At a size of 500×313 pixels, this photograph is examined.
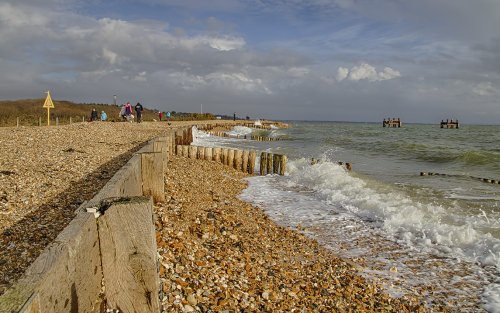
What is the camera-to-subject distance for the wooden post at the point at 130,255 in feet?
9.16

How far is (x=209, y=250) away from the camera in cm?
544

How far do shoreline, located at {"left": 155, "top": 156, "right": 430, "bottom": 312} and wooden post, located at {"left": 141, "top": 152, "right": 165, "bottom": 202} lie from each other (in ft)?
1.03

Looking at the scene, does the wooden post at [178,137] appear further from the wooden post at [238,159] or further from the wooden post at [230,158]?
the wooden post at [238,159]

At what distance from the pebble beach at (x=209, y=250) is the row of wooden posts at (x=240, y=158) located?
547 cm

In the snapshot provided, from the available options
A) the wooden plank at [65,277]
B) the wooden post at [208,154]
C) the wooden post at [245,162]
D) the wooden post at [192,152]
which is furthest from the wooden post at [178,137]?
the wooden plank at [65,277]

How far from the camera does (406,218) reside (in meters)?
8.32

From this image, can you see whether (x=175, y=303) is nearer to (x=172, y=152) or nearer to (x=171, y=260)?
(x=171, y=260)

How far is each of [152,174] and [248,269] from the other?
2.46 metres

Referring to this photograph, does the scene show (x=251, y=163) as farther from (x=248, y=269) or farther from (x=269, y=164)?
(x=248, y=269)

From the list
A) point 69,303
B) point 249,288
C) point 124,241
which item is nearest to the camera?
point 69,303

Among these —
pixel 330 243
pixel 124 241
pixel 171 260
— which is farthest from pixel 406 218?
pixel 124 241

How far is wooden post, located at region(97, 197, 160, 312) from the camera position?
9.16 feet

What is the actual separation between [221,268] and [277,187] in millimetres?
7531

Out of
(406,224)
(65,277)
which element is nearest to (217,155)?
(406,224)
